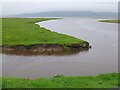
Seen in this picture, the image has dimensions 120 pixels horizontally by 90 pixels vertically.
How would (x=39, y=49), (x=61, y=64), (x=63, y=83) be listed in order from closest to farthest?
(x=63, y=83) → (x=61, y=64) → (x=39, y=49)

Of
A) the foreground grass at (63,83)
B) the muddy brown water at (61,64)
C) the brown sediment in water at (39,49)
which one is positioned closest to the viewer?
the foreground grass at (63,83)

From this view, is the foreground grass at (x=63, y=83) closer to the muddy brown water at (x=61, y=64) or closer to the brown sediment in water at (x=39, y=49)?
the muddy brown water at (x=61, y=64)

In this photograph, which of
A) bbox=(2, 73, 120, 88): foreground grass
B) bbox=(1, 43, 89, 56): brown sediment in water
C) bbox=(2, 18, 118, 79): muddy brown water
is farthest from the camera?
bbox=(1, 43, 89, 56): brown sediment in water

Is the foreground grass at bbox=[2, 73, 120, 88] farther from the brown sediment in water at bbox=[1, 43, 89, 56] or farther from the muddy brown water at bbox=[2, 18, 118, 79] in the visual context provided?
the brown sediment in water at bbox=[1, 43, 89, 56]

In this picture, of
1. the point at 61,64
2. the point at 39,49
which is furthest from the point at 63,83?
the point at 39,49

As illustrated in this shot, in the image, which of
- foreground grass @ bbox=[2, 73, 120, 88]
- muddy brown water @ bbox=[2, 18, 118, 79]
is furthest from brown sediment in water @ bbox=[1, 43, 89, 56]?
foreground grass @ bbox=[2, 73, 120, 88]

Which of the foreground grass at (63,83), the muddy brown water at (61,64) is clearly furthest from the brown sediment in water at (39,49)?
the foreground grass at (63,83)

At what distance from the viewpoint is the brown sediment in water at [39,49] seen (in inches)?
1552

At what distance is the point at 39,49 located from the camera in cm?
4066

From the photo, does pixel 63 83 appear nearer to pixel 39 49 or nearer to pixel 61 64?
pixel 61 64

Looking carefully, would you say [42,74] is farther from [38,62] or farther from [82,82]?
[82,82]

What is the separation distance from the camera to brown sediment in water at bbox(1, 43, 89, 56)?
39419 mm

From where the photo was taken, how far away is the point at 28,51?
1585 inches

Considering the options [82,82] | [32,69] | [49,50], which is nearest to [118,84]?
[82,82]
